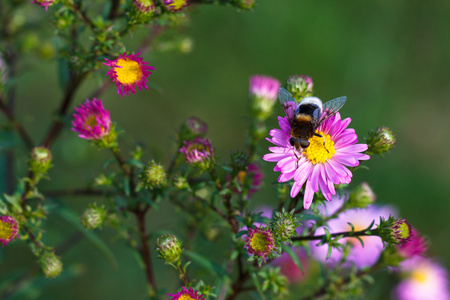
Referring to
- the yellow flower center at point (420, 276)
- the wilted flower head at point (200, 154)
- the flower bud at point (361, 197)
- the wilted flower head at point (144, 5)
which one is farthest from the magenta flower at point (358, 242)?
the wilted flower head at point (144, 5)

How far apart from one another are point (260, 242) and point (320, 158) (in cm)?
49

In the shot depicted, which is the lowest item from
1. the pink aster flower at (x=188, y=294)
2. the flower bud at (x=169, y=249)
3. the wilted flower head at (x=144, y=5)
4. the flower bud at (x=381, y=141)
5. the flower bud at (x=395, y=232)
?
the pink aster flower at (x=188, y=294)

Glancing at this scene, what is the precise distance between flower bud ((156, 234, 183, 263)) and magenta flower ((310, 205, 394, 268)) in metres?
1.40

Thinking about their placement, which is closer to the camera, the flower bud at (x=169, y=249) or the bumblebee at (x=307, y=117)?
the flower bud at (x=169, y=249)

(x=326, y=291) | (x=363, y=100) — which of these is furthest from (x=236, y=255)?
(x=363, y=100)

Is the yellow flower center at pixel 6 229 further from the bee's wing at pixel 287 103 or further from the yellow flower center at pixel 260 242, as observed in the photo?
the bee's wing at pixel 287 103

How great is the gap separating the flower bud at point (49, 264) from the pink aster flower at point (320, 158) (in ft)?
3.80

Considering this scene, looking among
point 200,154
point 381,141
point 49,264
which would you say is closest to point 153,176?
point 200,154

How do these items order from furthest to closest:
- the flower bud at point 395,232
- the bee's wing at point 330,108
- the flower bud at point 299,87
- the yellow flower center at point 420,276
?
the yellow flower center at point 420,276
the flower bud at point 299,87
the bee's wing at point 330,108
the flower bud at point 395,232

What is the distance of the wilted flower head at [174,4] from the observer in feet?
7.50

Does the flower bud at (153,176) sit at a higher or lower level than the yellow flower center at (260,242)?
lower

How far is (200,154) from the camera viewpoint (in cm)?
231

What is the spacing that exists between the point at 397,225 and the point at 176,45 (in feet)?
6.73

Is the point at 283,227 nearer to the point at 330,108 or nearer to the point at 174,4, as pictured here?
the point at 330,108
